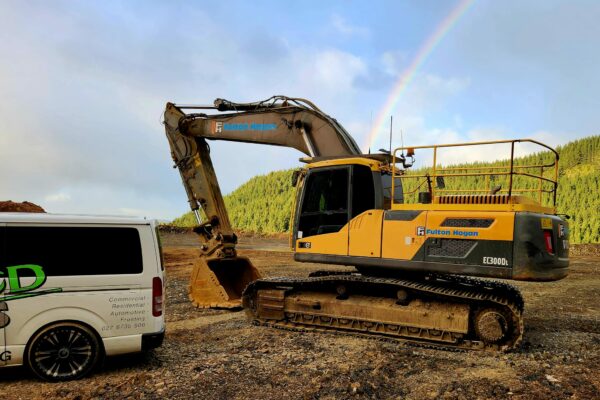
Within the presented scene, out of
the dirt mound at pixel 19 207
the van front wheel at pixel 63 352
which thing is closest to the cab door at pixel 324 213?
the van front wheel at pixel 63 352

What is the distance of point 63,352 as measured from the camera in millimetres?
5781

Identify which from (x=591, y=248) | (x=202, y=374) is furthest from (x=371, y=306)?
(x=591, y=248)

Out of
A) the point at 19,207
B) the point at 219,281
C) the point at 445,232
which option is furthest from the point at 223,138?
the point at 19,207

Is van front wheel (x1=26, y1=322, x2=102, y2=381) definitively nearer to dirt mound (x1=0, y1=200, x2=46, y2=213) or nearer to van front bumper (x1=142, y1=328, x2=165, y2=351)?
van front bumper (x1=142, y1=328, x2=165, y2=351)

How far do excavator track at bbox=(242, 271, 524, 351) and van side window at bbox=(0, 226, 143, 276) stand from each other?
3503mm

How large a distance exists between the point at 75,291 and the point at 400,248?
497 cm

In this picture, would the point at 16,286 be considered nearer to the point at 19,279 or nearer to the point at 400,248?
the point at 19,279

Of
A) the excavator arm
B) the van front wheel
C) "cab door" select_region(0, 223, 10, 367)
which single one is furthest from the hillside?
"cab door" select_region(0, 223, 10, 367)

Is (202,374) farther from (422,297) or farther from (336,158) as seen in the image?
(336,158)

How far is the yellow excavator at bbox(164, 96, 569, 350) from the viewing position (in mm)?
7184

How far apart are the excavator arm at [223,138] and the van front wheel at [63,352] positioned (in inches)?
176

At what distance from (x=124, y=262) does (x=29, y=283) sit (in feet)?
3.68

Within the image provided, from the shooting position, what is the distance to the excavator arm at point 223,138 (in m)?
10.0

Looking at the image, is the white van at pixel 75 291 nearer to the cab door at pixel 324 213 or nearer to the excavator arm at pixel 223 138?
the cab door at pixel 324 213
